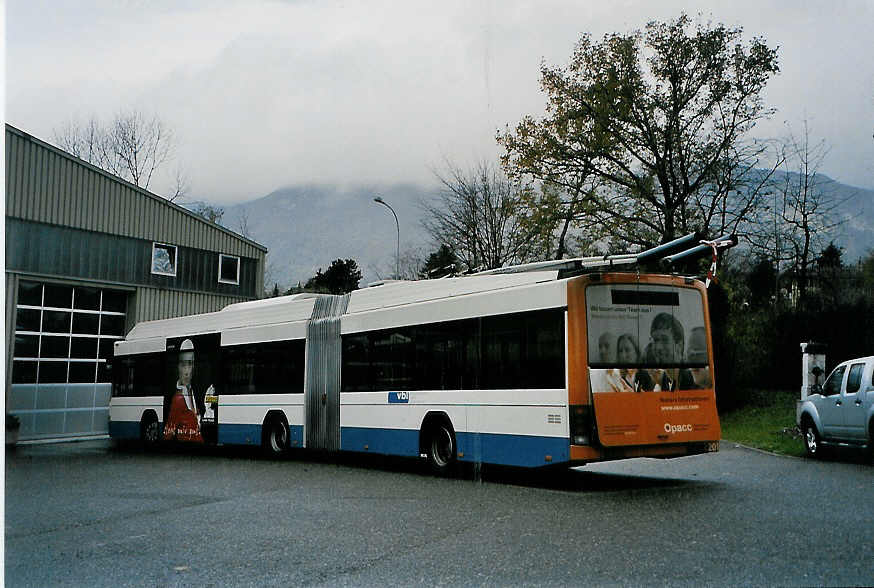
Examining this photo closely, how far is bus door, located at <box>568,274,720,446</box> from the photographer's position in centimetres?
1230

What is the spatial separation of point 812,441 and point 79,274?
60.6 ft

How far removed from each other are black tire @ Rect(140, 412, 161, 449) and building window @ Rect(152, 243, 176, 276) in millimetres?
6575

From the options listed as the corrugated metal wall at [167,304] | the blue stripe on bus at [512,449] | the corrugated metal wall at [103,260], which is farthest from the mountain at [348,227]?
the blue stripe on bus at [512,449]

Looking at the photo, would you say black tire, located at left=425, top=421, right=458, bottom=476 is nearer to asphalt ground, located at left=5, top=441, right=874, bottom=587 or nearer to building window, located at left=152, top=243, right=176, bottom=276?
asphalt ground, located at left=5, top=441, right=874, bottom=587

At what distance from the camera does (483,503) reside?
36.3ft

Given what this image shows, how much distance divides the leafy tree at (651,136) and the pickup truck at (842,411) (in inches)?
436

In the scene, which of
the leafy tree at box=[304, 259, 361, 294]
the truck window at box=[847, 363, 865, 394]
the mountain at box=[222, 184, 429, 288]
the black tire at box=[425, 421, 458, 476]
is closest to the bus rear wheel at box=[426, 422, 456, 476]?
the black tire at box=[425, 421, 458, 476]

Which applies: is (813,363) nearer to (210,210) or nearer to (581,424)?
(581,424)

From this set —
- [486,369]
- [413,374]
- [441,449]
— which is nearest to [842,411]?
[486,369]

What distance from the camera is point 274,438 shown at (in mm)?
19188

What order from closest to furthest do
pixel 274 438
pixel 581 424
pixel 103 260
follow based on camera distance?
pixel 581 424 < pixel 274 438 < pixel 103 260

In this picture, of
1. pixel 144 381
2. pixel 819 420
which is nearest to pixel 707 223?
pixel 819 420

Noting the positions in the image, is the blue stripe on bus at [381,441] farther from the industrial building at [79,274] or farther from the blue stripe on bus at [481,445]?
the industrial building at [79,274]

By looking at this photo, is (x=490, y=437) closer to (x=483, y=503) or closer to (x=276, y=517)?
(x=483, y=503)
